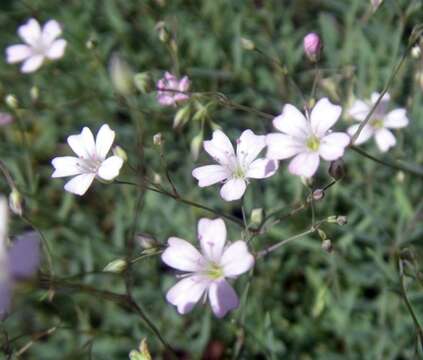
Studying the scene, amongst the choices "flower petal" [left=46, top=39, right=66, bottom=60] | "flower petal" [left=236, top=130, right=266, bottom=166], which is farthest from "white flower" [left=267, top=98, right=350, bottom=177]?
"flower petal" [left=46, top=39, right=66, bottom=60]

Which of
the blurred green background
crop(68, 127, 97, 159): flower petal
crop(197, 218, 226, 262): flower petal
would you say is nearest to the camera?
crop(197, 218, 226, 262): flower petal

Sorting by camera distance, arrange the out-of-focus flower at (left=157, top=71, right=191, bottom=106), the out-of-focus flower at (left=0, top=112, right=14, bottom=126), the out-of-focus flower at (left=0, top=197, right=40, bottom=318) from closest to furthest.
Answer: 1. the out-of-focus flower at (left=0, top=197, right=40, bottom=318)
2. the out-of-focus flower at (left=157, top=71, right=191, bottom=106)
3. the out-of-focus flower at (left=0, top=112, right=14, bottom=126)

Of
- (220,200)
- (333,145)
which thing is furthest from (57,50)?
(333,145)

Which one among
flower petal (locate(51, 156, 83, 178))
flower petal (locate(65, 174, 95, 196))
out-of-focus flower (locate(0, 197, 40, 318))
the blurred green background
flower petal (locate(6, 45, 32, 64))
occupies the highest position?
out-of-focus flower (locate(0, 197, 40, 318))

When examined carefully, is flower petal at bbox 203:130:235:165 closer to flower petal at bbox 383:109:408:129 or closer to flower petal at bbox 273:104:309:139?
flower petal at bbox 273:104:309:139

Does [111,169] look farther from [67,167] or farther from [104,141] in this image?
[67,167]

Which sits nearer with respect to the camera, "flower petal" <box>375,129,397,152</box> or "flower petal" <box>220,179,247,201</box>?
"flower petal" <box>220,179,247,201</box>

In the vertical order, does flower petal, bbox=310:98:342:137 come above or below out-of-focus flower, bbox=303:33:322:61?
below
